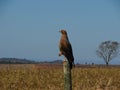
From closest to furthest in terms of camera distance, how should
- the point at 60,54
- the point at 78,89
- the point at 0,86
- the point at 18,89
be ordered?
1. the point at 60,54
2. the point at 78,89
3. the point at 18,89
4. the point at 0,86

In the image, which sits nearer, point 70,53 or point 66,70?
point 66,70

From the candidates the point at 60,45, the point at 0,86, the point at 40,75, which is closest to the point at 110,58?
the point at 40,75

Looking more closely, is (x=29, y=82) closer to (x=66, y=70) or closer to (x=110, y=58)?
(x=66, y=70)

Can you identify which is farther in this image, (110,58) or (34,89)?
(110,58)

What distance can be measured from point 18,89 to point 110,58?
69609 mm

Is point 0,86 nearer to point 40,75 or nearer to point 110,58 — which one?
point 40,75

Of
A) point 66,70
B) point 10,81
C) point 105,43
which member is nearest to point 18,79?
point 10,81

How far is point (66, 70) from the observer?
25.4 ft

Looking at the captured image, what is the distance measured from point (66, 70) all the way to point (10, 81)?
14.7m

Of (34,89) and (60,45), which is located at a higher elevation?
(60,45)

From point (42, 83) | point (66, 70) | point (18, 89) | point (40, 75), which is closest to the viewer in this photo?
point (66, 70)

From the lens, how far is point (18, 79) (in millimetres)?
23406

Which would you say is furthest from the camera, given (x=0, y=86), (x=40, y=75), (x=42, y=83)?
(x=40, y=75)

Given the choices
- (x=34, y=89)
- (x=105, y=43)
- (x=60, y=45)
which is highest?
(x=105, y=43)
